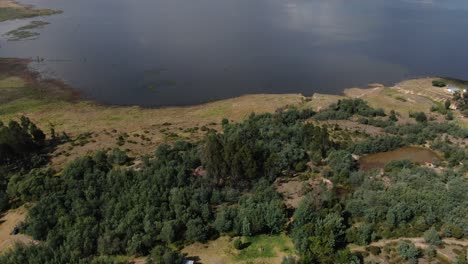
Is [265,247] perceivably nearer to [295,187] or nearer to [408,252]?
[295,187]

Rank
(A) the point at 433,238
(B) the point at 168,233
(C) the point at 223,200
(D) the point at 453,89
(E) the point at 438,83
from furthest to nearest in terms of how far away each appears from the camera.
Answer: (E) the point at 438,83 → (D) the point at 453,89 → (C) the point at 223,200 → (B) the point at 168,233 → (A) the point at 433,238

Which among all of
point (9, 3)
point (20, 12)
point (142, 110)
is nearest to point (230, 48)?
point (142, 110)

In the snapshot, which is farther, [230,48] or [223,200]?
[230,48]

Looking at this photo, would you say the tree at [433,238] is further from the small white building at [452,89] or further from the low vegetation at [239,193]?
the small white building at [452,89]

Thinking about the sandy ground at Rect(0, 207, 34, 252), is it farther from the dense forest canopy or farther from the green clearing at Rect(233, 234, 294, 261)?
the green clearing at Rect(233, 234, 294, 261)

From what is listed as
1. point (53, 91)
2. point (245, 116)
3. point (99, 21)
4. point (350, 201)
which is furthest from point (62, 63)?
point (350, 201)

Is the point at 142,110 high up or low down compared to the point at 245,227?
up

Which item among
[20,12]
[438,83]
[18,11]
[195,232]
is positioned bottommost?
[195,232]
